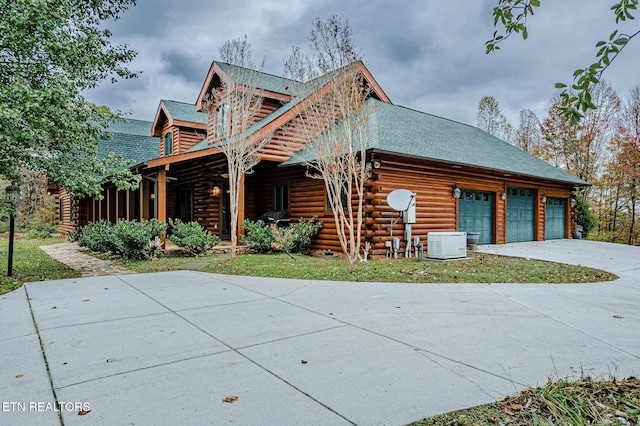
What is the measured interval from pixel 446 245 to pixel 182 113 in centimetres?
1285

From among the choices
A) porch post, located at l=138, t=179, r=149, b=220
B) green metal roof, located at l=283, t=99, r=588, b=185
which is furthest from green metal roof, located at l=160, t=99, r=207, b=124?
green metal roof, located at l=283, t=99, r=588, b=185

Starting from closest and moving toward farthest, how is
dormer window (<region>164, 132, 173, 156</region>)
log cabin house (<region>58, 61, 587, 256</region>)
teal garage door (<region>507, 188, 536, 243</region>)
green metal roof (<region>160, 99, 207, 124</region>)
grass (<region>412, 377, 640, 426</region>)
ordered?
grass (<region>412, 377, 640, 426</region>)
log cabin house (<region>58, 61, 587, 256</region>)
teal garage door (<region>507, 188, 536, 243</region>)
green metal roof (<region>160, 99, 207, 124</region>)
dormer window (<region>164, 132, 173, 156</region>)

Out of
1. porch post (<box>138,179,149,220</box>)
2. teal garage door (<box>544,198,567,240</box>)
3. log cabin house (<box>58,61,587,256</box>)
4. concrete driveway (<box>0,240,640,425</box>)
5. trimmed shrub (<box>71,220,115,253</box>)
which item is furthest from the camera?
teal garage door (<box>544,198,567,240</box>)

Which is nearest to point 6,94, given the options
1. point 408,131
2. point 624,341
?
Result: point 624,341

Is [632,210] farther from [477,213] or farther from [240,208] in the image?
[240,208]

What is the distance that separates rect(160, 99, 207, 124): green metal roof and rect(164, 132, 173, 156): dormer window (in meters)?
1.02

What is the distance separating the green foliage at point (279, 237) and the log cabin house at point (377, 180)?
Result: 1.48 feet

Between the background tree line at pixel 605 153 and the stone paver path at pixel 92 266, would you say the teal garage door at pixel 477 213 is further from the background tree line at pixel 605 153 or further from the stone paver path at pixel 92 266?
the stone paver path at pixel 92 266

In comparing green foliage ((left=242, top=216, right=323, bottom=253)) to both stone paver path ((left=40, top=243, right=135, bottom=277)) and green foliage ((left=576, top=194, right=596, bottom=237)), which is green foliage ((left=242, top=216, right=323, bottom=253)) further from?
green foliage ((left=576, top=194, right=596, bottom=237))

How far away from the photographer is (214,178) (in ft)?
48.5

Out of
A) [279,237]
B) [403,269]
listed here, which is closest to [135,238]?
[279,237]

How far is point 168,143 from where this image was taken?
58.1 feet

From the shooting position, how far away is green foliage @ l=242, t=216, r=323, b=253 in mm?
11367

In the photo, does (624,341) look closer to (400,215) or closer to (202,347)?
(202,347)
